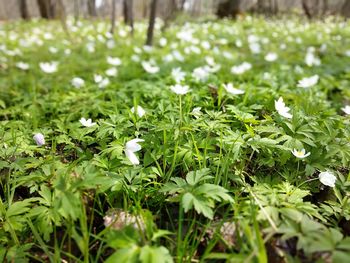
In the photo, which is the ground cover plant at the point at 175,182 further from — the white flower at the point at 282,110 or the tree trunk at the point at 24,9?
the tree trunk at the point at 24,9

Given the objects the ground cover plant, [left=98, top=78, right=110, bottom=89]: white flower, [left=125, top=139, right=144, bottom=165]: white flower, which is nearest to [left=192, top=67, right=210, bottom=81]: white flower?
the ground cover plant

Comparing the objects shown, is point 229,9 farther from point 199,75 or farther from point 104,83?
point 104,83

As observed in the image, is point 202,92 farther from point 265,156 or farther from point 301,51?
point 301,51

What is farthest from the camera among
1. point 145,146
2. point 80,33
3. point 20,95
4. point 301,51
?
point 80,33

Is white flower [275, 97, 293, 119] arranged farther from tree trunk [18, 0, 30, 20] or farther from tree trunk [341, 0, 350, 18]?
tree trunk [18, 0, 30, 20]

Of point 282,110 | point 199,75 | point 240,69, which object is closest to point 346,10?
point 240,69

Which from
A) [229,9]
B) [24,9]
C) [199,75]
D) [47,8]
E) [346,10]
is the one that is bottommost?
[24,9]

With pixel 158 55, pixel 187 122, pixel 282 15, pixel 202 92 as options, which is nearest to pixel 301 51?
pixel 158 55
